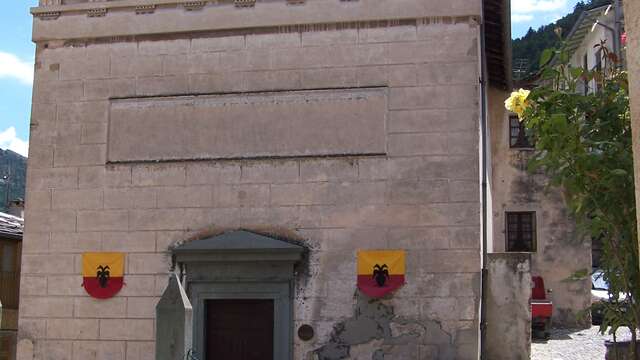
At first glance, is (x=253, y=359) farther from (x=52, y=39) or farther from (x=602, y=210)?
(x=602, y=210)

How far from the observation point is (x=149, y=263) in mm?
13211

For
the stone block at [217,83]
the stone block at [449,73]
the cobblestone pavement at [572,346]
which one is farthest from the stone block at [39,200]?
the cobblestone pavement at [572,346]

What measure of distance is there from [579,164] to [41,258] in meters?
10.5

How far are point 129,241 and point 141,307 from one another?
3.55 feet

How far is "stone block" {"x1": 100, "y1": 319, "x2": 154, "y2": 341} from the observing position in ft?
42.8

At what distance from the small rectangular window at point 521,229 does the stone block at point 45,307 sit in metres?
14.7

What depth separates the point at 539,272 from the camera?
23.9m

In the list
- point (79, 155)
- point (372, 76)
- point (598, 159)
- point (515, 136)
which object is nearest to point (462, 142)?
point (372, 76)

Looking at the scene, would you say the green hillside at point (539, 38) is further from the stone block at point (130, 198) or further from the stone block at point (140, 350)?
the stone block at point (140, 350)

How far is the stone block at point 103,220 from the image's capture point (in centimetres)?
1343

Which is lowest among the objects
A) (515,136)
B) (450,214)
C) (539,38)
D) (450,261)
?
(450,261)

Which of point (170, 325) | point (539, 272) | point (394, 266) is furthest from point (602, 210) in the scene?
point (539, 272)

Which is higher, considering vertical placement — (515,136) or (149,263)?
(515,136)

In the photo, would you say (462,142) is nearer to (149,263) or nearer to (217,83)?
(217,83)
